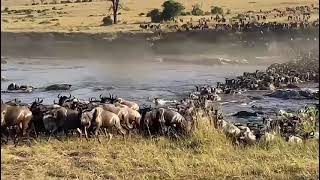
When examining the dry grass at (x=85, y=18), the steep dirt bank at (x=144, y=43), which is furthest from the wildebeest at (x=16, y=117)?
the dry grass at (x=85, y=18)

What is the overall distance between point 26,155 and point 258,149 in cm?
289

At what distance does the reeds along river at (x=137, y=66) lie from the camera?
19.6m

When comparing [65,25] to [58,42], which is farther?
[65,25]

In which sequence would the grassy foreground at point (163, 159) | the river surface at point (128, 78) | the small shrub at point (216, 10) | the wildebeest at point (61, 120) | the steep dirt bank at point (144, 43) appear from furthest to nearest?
the small shrub at point (216, 10) < the steep dirt bank at point (144, 43) < the river surface at point (128, 78) < the wildebeest at point (61, 120) < the grassy foreground at point (163, 159)

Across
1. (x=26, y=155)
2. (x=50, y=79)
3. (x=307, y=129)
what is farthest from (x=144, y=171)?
(x=50, y=79)

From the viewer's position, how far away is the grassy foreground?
6426 mm

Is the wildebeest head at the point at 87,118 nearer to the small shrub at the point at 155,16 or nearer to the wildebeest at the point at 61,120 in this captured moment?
the wildebeest at the point at 61,120

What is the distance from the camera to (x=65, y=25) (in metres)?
42.6

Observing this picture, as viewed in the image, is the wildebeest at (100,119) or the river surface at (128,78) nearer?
the wildebeest at (100,119)

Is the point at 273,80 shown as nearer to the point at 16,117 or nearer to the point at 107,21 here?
the point at 16,117

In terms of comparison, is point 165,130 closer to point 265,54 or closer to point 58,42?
point 265,54

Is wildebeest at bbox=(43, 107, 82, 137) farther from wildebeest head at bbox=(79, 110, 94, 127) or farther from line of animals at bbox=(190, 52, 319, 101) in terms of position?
line of animals at bbox=(190, 52, 319, 101)

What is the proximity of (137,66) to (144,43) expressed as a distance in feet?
23.2

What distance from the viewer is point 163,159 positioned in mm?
6836
